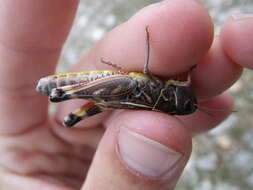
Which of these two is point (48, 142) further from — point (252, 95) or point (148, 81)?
point (252, 95)

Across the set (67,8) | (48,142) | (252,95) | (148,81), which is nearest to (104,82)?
(148,81)

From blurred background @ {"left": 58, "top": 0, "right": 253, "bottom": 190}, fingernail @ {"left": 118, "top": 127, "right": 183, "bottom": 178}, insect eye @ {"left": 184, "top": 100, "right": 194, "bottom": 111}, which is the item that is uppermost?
insect eye @ {"left": 184, "top": 100, "right": 194, "bottom": 111}

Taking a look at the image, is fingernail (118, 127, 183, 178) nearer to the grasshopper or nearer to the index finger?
the grasshopper

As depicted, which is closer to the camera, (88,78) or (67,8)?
(88,78)

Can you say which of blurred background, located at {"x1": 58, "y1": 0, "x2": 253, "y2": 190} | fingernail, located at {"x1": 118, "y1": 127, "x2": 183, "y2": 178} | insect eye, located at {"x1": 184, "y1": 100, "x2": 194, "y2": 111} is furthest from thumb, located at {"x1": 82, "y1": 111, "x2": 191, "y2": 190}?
blurred background, located at {"x1": 58, "y1": 0, "x2": 253, "y2": 190}

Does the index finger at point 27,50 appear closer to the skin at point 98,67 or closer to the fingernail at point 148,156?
the skin at point 98,67

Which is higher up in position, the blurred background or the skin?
the skin
